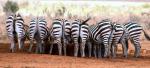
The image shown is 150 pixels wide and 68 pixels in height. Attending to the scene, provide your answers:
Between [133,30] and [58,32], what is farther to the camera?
[133,30]

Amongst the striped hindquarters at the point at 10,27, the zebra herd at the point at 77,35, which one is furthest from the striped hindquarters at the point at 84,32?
the striped hindquarters at the point at 10,27

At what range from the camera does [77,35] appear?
2394cm

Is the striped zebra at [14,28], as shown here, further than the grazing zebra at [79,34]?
Yes

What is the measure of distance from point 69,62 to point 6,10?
31.3 meters

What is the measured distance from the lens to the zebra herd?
78.7 ft

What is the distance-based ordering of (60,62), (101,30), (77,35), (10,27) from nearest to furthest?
(60,62) → (77,35) → (101,30) → (10,27)

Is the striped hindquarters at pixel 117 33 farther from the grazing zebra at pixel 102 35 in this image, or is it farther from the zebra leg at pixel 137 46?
the zebra leg at pixel 137 46

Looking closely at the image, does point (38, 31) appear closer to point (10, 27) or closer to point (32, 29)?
point (32, 29)

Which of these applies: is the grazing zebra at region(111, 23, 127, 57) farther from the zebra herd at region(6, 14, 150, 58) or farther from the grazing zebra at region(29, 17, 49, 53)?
the grazing zebra at region(29, 17, 49, 53)

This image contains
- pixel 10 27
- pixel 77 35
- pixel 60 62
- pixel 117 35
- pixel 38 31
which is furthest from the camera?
pixel 38 31

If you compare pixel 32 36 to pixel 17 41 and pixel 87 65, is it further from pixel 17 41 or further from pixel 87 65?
pixel 87 65

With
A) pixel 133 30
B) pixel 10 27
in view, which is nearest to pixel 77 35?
pixel 133 30

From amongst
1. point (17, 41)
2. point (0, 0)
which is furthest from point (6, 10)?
point (17, 41)

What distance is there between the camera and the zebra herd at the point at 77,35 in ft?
78.7
